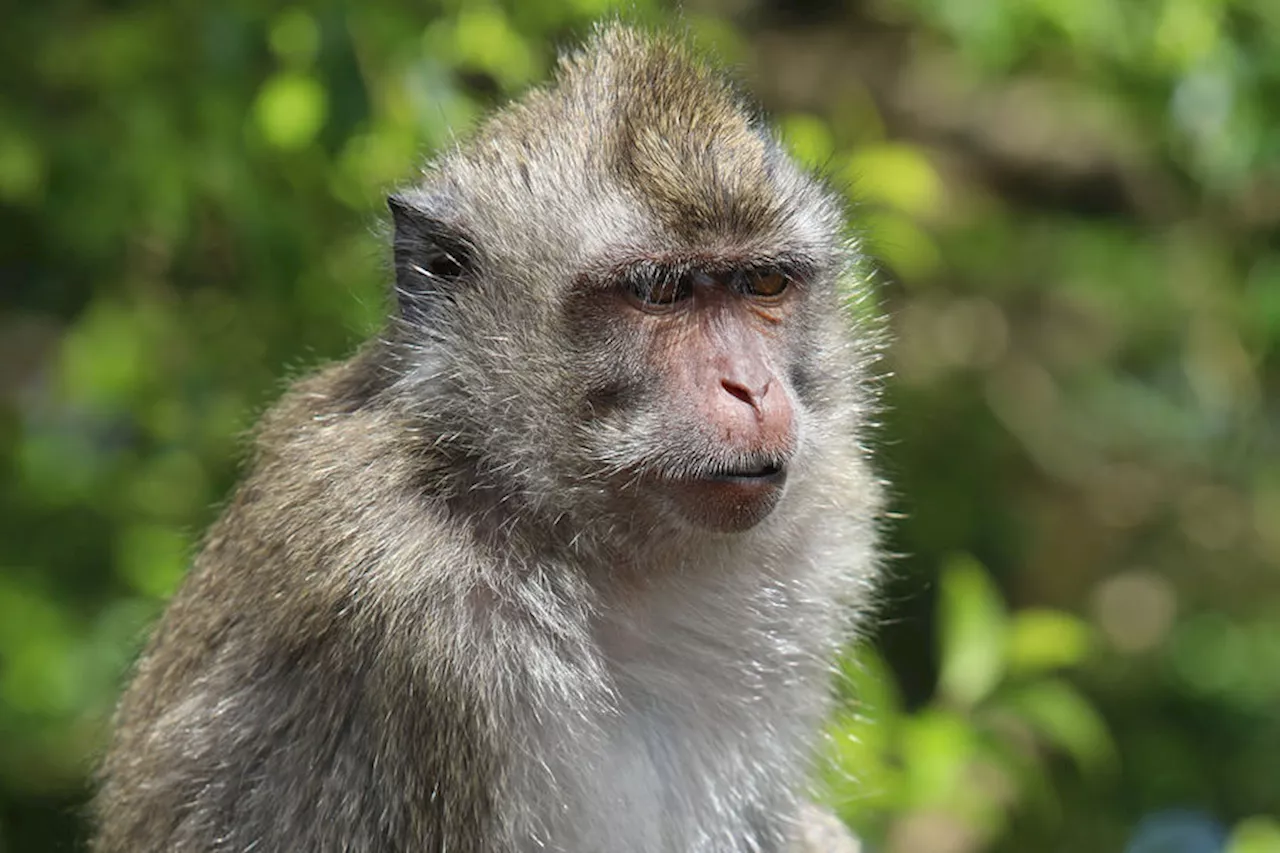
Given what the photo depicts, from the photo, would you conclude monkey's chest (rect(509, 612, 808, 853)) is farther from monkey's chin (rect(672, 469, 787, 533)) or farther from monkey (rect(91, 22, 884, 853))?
monkey's chin (rect(672, 469, 787, 533))

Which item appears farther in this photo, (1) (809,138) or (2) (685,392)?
(1) (809,138)

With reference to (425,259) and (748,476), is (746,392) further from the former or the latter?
(425,259)

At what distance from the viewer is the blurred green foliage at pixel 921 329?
5.31 meters

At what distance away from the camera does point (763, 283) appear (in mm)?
4062

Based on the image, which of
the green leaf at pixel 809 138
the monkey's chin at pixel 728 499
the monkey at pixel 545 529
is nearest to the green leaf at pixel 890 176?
the green leaf at pixel 809 138

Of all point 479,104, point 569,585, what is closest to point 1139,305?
point 479,104

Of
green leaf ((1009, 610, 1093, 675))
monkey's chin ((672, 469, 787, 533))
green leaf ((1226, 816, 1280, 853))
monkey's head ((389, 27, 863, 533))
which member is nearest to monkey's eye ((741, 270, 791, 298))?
monkey's head ((389, 27, 863, 533))

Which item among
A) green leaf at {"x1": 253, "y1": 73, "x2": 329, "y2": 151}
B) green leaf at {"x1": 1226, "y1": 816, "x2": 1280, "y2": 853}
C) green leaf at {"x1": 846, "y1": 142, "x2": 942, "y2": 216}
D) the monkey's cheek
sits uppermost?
green leaf at {"x1": 253, "y1": 73, "x2": 329, "y2": 151}

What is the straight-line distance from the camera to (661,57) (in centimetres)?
423

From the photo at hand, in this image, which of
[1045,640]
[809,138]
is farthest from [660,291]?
[1045,640]

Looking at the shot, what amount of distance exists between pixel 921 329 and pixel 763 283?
5.63 meters

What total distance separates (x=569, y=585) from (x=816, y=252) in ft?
3.63

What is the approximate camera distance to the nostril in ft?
12.3

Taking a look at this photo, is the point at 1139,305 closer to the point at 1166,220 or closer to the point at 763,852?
the point at 1166,220
